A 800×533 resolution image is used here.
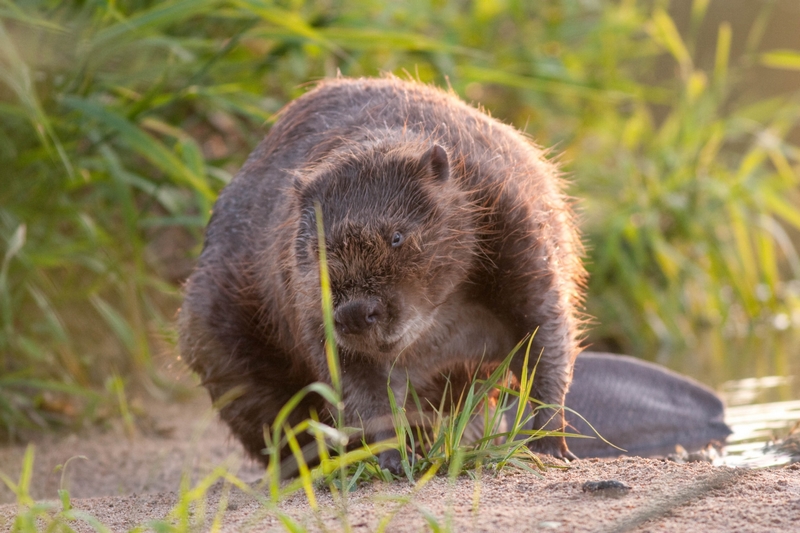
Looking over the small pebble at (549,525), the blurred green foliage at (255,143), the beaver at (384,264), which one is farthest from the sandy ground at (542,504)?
the blurred green foliage at (255,143)

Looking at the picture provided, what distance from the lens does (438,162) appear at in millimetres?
2930

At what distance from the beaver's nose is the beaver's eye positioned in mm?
211

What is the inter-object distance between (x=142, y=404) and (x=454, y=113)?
2.58m

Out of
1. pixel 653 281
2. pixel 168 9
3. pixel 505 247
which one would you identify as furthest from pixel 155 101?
pixel 653 281

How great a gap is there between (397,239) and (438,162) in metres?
0.29

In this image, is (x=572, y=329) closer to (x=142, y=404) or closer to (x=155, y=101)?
(x=155, y=101)

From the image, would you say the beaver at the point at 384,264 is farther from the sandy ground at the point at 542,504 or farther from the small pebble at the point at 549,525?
the small pebble at the point at 549,525

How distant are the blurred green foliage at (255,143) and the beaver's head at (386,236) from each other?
1090 mm

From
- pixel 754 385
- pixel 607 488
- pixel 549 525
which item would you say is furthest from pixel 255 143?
pixel 549 525

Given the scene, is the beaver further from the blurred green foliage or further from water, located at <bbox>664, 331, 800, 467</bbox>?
water, located at <bbox>664, 331, 800, 467</bbox>

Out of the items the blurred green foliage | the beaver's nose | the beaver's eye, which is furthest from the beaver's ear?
the blurred green foliage

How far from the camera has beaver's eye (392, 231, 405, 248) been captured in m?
2.79

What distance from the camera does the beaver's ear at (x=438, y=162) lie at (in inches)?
114

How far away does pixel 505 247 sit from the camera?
9.77ft
